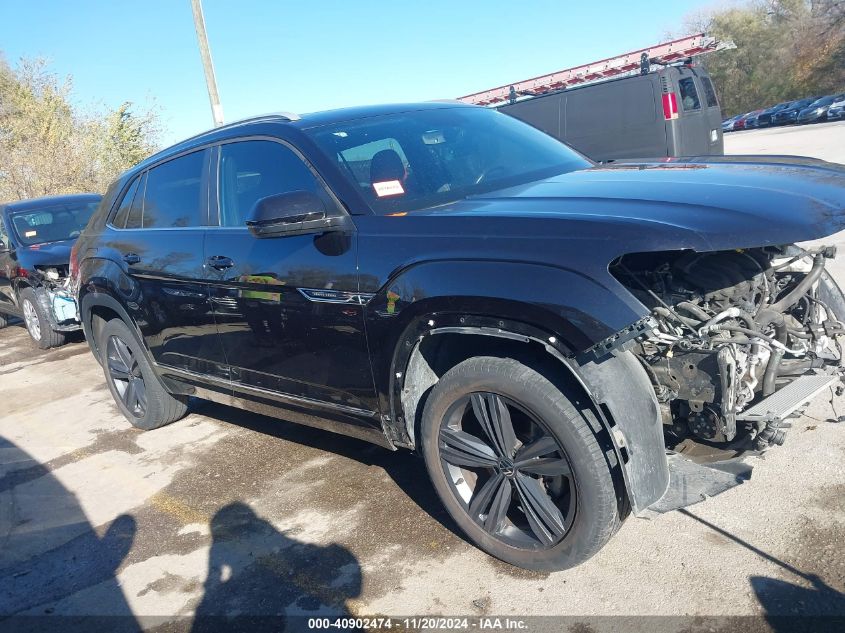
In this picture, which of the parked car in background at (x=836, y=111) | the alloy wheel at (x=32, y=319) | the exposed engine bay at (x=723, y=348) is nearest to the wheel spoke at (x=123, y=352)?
the exposed engine bay at (x=723, y=348)

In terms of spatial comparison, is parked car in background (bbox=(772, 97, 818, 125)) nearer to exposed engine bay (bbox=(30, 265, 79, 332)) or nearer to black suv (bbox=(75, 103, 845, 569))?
exposed engine bay (bbox=(30, 265, 79, 332))

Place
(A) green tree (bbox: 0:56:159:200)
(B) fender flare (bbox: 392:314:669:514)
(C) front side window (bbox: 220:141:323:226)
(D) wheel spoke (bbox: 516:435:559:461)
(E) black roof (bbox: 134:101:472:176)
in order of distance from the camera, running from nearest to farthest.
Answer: (B) fender flare (bbox: 392:314:669:514) → (D) wheel spoke (bbox: 516:435:559:461) → (C) front side window (bbox: 220:141:323:226) → (E) black roof (bbox: 134:101:472:176) → (A) green tree (bbox: 0:56:159:200)

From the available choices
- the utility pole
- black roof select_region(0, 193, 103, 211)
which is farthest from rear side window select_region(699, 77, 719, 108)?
black roof select_region(0, 193, 103, 211)

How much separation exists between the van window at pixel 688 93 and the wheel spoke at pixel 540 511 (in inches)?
356

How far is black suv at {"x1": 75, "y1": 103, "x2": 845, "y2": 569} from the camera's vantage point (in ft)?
7.92

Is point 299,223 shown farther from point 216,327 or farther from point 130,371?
point 130,371

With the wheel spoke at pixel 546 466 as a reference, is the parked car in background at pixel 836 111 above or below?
above

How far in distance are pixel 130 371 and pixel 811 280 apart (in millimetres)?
4349

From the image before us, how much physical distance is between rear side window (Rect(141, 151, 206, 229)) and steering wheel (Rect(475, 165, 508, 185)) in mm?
1598

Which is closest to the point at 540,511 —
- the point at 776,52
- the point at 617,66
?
the point at 617,66

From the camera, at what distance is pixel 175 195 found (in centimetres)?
428

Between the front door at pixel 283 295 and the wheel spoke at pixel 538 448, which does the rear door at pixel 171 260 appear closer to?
the front door at pixel 283 295

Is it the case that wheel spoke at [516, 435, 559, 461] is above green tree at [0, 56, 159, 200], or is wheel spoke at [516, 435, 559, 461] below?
below

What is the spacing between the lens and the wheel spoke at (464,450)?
2.84 metres
